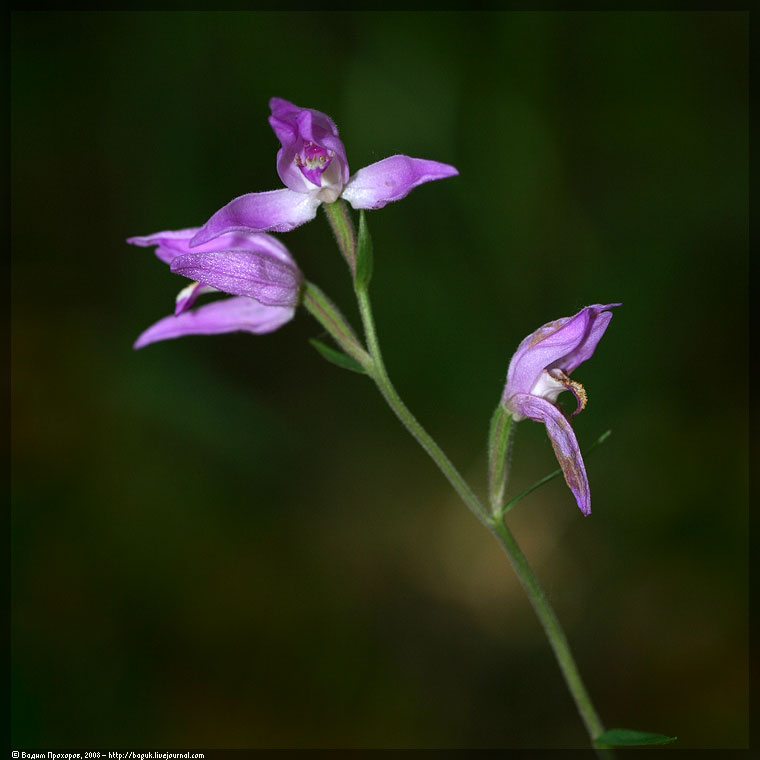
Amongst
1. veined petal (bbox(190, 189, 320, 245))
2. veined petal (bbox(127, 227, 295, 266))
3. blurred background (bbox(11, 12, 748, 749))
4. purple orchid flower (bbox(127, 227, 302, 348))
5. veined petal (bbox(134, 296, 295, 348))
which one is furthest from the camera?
blurred background (bbox(11, 12, 748, 749))

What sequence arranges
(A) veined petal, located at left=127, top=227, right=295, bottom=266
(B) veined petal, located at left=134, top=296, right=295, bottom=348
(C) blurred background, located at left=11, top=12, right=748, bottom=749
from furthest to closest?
(C) blurred background, located at left=11, top=12, right=748, bottom=749, (B) veined petal, located at left=134, top=296, right=295, bottom=348, (A) veined petal, located at left=127, top=227, right=295, bottom=266

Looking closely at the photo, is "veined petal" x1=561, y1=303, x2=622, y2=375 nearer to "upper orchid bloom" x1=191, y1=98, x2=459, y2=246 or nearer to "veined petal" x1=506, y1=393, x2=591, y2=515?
"veined petal" x1=506, y1=393, x2=591, y2=515

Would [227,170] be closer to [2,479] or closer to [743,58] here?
[2,479]

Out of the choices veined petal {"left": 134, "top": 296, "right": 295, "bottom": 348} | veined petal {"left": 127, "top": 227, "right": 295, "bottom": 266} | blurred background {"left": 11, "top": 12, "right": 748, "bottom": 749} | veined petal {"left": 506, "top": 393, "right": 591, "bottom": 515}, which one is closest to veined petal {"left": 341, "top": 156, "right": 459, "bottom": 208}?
veined petal {"left": 127, "top": 227, "right": 295, "bottom": 266}

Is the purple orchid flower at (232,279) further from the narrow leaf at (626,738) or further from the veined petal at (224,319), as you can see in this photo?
the narrow leaf at (626,738)

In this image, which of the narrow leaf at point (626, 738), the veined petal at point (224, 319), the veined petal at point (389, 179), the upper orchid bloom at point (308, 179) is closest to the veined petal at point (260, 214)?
the upper orchid bloom at point (308, 179)

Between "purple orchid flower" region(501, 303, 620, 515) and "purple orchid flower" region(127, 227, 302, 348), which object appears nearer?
"purple orchid flower" region(501, 303, 620, 515)

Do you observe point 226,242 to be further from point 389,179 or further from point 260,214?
point 389,179

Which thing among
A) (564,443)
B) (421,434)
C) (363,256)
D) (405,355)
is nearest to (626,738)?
(564,443)
